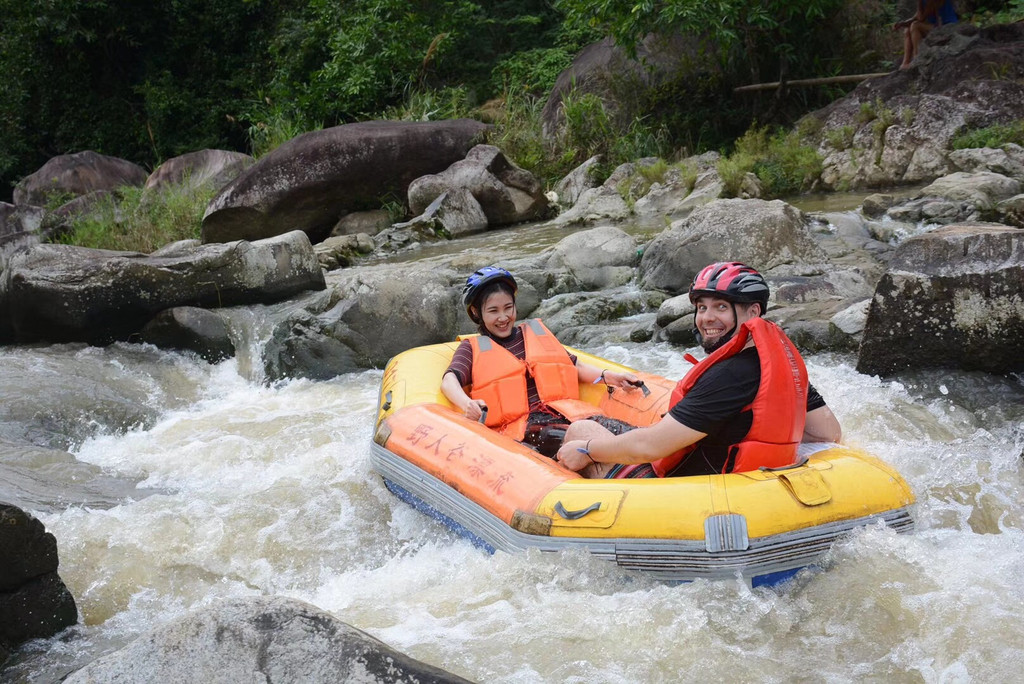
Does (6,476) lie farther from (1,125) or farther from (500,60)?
(1,125)

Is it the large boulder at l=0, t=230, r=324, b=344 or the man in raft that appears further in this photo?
the large boulder at l=0, t=230, r=324, b=344

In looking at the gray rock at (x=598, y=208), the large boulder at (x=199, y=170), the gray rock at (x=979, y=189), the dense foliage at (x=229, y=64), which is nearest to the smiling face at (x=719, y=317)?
the gray rock at (x=979, y=189)

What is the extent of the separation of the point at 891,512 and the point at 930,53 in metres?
9.65

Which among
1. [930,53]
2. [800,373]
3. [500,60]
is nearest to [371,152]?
[500,60]

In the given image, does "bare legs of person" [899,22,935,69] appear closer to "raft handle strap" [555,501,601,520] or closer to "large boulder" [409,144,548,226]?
"large boulder" [409,144,548,226]

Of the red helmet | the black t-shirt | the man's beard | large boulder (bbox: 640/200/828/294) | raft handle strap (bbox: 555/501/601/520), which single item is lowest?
large boulder (bbox: 640/200/828/294)

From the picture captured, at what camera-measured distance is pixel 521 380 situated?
4363 millimetres

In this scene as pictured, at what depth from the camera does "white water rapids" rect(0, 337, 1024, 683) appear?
Result: 2.78 m

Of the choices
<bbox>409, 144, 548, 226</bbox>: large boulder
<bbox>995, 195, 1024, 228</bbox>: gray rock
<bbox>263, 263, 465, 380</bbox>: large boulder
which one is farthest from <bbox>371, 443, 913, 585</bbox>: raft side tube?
<bbox>409, 144, 548, 226</bbox>: large boulder

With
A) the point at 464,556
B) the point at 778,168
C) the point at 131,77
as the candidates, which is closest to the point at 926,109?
the point at 778,168

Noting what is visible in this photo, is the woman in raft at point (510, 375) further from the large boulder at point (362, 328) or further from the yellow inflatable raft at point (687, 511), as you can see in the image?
the large boulder at point (362, 328)

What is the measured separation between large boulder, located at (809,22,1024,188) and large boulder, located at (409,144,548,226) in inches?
134

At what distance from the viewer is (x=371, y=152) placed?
11.9 m

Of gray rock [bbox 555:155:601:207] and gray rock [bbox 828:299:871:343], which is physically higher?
gray rock [bbox 828:299:871:343]
